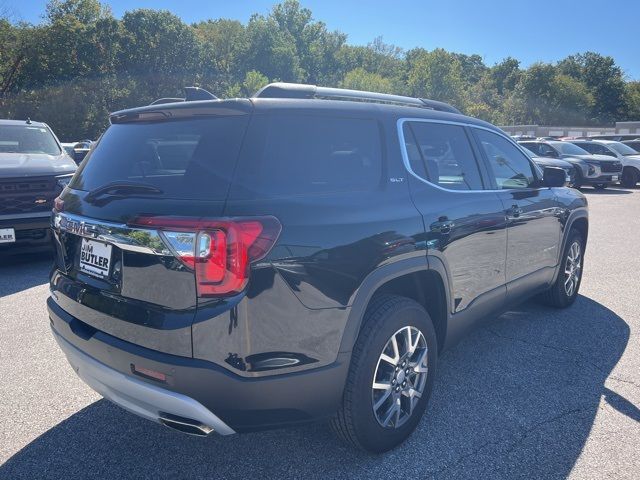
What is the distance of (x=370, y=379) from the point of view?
2588mm

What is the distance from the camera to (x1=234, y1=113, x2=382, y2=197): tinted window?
7.55 feet

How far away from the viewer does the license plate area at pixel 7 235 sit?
6062 mm

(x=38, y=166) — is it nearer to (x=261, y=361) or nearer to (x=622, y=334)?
(x=261, y=361)

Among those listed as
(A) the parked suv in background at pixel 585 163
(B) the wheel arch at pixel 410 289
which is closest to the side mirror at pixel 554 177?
(B) the wheel arch at pixel 410 289

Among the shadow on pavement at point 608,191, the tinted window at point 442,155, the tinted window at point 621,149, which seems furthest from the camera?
the tinted window at point 621,149

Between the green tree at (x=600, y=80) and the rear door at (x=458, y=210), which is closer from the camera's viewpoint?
the rear door at (x=458, y=210)

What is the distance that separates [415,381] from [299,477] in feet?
2.75

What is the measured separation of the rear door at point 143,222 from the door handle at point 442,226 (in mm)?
1277

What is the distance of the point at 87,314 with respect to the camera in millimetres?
2582

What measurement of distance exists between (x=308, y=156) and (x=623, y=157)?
1938 cm

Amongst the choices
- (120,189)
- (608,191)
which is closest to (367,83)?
(608,191)

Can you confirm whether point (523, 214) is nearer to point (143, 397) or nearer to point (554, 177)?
point (554, 177)

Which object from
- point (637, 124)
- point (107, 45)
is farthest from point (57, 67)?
point (637, 124)

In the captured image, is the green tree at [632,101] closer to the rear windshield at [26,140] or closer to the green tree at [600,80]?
the green tree at [600,80]
